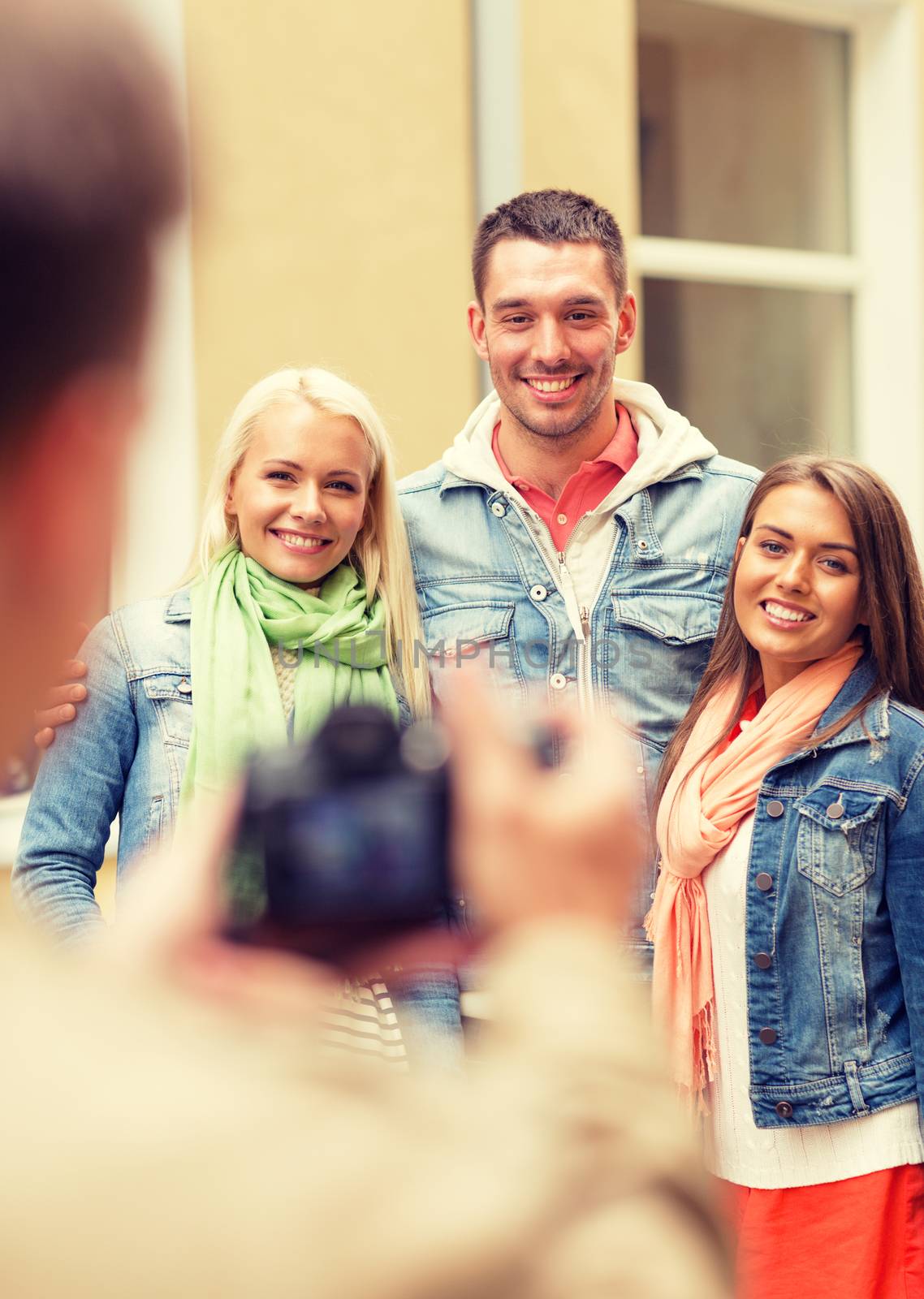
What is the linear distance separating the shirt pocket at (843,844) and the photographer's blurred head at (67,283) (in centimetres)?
199

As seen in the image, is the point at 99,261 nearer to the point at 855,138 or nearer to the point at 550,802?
the point at 550,802

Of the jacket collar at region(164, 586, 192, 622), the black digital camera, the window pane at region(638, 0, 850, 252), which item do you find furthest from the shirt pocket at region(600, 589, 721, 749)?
the window pane at region(638, 0, 850, 252)

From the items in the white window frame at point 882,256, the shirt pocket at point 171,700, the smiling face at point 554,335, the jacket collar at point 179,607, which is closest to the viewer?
the shirt pocket at point 171,700

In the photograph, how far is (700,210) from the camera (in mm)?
5969

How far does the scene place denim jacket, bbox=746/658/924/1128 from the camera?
8.27ft

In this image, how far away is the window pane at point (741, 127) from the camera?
5707mm

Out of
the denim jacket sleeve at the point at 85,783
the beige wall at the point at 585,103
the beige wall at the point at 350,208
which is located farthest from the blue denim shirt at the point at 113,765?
the beige wall at the point at 585,103

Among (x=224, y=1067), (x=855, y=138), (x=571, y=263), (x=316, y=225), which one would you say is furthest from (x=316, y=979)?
(x=855, y=138)

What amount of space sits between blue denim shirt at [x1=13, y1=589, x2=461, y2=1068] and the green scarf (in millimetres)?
45

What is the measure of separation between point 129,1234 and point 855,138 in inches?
251

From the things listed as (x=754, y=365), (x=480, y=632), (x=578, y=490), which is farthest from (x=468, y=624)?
(x=754, y=365)

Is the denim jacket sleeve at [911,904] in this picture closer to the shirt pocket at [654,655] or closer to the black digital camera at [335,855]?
the shirt pocket at [654,655]

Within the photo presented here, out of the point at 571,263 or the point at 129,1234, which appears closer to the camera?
the point at 129,1234

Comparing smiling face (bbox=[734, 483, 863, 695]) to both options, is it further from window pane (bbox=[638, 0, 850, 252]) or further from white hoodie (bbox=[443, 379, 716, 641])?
window pane (bbox=[638, 0, 850, 252])
